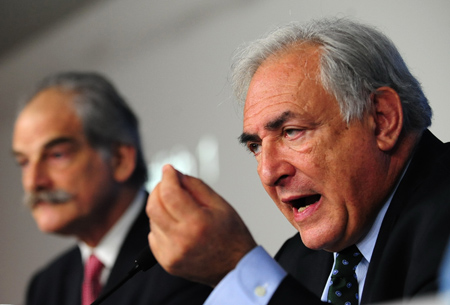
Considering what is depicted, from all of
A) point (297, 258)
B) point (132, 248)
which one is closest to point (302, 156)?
point (297, 258)

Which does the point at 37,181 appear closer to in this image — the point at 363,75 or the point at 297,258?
the point at 297,258

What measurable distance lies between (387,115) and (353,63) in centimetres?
13

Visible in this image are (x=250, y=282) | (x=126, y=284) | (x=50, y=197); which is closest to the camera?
(x=250, y=282)

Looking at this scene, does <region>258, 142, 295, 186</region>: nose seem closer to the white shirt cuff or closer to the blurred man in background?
the white shirt cuff

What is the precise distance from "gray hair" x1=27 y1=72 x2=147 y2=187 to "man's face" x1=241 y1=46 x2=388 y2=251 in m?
1.09

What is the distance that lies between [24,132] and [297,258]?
4.41 ft

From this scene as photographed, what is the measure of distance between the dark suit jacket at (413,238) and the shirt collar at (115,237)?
1079 mm

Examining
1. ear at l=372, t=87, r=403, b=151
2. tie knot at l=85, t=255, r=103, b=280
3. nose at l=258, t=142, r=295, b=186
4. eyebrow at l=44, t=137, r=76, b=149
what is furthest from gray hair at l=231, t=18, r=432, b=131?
eyebrow at l=44, t=137, r=76, b=149

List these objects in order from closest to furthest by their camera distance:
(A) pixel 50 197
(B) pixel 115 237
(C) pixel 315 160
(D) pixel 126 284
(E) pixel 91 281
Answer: (C) pixel 315 160, (D) pixel 126 284, (E) pixel 91 281, (B) pixel 115 237, (A) pixel 50 197

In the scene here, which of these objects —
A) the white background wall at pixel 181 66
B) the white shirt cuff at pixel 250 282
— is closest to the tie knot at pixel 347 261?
the white shirt cuff at pixel 250 282

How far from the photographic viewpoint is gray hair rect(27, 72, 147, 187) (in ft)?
7.43

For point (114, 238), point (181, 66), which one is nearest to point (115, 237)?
point (114, 238)

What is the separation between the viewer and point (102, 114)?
Answer: 2.30 metres

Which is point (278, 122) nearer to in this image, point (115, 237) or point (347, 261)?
point (347, 261)
